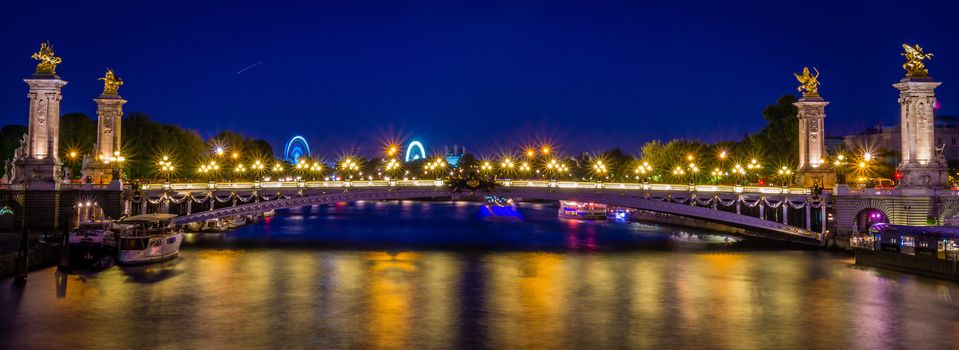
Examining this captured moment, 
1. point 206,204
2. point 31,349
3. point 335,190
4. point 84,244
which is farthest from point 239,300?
point 206,204

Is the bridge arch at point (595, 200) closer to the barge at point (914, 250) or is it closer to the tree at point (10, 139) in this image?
the barge at point (914, 250)

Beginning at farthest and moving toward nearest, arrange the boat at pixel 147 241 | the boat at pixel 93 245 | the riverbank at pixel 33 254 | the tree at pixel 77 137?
1. the tree at pixel 77 137
2. the boat at pixel 147 241
3. the boat at pixel 93 245
4. the riverbank at pixel 33 254

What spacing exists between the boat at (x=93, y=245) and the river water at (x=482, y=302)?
2.32m

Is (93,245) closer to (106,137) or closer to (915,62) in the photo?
(106,137)

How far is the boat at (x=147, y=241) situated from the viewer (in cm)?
5109

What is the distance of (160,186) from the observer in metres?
67.1

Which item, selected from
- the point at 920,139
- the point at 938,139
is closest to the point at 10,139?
the point at 920,139

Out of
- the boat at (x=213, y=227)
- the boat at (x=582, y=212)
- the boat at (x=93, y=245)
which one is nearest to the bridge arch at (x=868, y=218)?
the boat at (x=582, y=212)

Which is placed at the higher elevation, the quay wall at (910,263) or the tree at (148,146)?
the tree at (148,146)

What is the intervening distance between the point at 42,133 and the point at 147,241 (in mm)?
21898

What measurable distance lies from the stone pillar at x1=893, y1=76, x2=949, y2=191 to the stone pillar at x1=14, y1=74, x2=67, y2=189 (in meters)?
67.7

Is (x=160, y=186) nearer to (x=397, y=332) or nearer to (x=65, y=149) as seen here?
(x=65, y=149)

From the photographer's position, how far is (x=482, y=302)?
38.7m

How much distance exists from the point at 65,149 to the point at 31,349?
72294 millimetres
